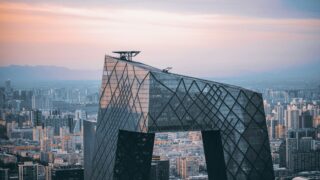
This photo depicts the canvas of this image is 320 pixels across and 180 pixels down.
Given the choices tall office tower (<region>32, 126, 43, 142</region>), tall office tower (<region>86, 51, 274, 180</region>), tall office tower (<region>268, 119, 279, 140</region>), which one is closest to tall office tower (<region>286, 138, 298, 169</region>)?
tall office tower (<region>268, 119, 279, 140</region>)

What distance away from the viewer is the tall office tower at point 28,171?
1023 inches

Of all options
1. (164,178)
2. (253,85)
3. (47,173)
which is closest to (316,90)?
(253,85)

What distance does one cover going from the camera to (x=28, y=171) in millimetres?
26844

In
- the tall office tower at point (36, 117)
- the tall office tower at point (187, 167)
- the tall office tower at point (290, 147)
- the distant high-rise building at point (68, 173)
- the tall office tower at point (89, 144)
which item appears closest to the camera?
the tall office tower at point (89, 144)

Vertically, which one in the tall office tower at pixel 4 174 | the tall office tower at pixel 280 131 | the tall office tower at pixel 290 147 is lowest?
the tall office tower at pixel 4 174

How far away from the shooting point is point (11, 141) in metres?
30.2

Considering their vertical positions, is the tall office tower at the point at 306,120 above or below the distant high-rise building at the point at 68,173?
above

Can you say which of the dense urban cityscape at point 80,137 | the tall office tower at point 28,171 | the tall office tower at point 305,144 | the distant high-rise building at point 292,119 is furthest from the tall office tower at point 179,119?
the distant high-rise building at point 292,119

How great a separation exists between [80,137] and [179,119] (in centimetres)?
1622

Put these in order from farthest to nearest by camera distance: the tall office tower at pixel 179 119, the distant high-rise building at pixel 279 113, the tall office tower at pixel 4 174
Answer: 1. the distant high-rise building at pixel 279 113
2. the tall office tower at pixel 4 174
3. the tall office tower at pixel 179 119

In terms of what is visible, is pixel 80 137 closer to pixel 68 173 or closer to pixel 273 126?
pixel 68 173

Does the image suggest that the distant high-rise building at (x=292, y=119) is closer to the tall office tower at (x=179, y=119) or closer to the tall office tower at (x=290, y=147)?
the tall office tower at (x=290, y=147)

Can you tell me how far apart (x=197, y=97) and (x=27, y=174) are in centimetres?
1192

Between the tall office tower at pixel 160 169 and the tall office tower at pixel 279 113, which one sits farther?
the tall office tower at pixel 279 113
